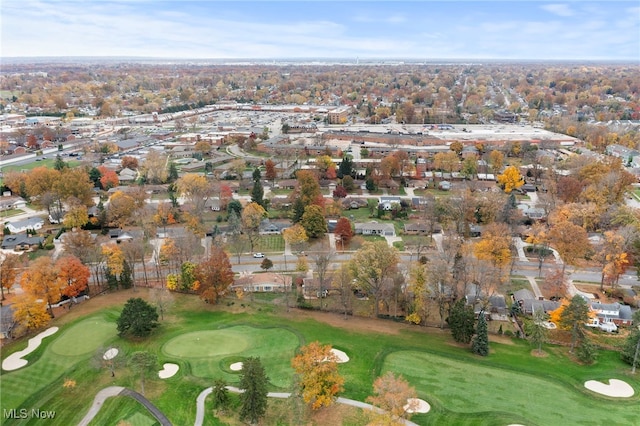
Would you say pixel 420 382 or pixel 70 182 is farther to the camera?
pixel 70 182

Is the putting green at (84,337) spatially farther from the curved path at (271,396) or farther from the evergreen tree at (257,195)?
the evergreen tree at (257,195)

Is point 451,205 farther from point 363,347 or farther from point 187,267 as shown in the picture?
point 187,267

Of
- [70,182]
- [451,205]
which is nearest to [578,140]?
[451,205]

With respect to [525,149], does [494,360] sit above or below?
below

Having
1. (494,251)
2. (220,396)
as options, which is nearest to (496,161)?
(494,251)

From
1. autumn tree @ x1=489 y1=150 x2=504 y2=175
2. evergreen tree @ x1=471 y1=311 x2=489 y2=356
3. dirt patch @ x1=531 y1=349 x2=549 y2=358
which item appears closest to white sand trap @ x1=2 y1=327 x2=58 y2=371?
evergreen tree @ x1=471 y1=311 x2=489 y2=356
